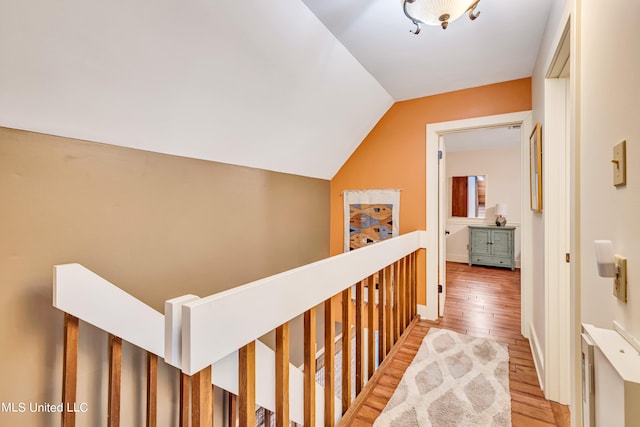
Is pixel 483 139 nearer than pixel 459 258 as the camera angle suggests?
Yes

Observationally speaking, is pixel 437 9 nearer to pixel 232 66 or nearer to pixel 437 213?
pixel 232 66

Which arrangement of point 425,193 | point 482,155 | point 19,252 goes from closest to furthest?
point 19,252 → point 425,193 → point 482,155

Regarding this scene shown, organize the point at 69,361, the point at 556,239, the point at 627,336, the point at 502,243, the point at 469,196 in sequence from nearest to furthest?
the point at 627,336, the point at 69,361, the point at 556,239, the point at 502,243, the point at 469,196

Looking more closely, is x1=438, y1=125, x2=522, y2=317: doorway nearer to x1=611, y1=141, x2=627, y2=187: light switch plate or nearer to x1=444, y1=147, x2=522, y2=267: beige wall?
x1=444, y1=147, x2=522, y2=267: beige wall

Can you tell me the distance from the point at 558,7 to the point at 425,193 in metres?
1.70

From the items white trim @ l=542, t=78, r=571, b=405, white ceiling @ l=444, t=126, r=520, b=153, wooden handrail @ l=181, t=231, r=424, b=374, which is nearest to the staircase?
wooden handrail @ l=181, t=231, r=424, b=374

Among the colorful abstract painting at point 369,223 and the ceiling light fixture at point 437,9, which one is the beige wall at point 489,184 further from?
the ceiling light fixture at point 437,9

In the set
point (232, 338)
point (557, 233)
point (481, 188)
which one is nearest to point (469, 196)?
point (481, 188)

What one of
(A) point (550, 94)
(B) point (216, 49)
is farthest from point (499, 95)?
(B) point (216, 49)

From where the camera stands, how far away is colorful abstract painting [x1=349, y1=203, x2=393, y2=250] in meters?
3.14

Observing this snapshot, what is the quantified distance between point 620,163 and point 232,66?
167 cm

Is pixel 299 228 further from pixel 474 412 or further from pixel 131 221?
pixel 474 412

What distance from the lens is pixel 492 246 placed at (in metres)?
5.23

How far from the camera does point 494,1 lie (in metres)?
1.61
